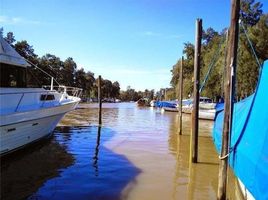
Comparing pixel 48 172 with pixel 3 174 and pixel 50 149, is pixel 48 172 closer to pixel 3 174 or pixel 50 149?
pixel 3 174

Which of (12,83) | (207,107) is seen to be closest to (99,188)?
(12,83)

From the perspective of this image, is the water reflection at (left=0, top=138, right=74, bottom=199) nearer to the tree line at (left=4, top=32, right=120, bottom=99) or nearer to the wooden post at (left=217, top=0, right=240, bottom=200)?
the wooden post at (left=217, top=0, right=240, bottom=200)

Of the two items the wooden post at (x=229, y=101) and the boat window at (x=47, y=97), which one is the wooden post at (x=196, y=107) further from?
the boat window at (x=47, y=97)

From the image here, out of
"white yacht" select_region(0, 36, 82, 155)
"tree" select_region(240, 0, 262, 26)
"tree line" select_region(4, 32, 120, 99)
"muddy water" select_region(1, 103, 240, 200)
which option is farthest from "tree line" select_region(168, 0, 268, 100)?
"tree line" select_region(4, 32, 120, 99)

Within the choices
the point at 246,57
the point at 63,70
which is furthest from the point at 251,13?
the point at 63,70

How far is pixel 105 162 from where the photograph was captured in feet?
Answer: 41.7

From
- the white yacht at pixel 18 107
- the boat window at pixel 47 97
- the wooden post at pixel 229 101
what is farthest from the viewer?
the boat window at pixel 47 97

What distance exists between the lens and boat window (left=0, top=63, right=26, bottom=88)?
1281 cm

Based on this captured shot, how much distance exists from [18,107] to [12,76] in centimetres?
155

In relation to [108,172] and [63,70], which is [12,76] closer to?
[108,172]

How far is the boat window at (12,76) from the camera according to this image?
504 inches

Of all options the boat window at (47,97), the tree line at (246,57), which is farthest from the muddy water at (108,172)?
the tree line at (246,57)

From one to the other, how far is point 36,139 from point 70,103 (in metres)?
3.84

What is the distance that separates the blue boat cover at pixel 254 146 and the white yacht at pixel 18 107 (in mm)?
7032
